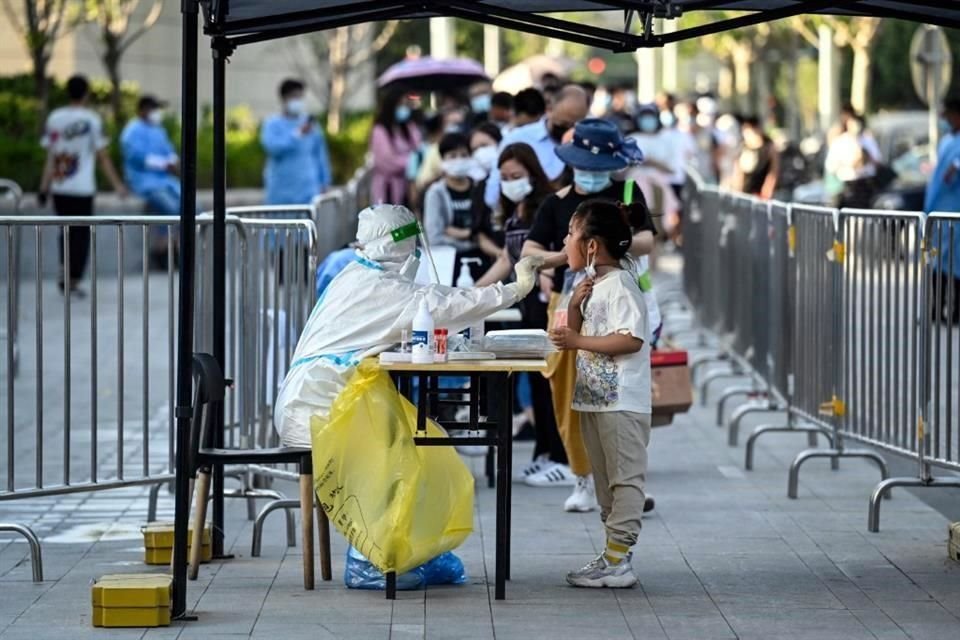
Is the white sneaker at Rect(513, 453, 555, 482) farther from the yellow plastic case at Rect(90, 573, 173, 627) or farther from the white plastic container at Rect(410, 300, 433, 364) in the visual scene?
the yellow plastic case at Rect(90, 573, 173, 627)

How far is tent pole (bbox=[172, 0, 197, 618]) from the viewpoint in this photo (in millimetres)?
7000

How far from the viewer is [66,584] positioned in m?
7.86

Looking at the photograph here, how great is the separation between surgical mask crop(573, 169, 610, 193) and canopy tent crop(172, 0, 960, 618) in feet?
2.77

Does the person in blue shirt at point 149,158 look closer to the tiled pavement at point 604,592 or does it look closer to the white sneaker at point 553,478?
the tiled pavement at point 604,592

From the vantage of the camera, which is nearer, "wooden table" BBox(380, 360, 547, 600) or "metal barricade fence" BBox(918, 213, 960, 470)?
"wooden table" BBox(380, 360, 547, 600)

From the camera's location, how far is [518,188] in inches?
412

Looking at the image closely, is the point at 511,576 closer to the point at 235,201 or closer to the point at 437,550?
the point at 437,550

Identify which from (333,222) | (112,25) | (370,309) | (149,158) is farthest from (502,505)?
(112,25)

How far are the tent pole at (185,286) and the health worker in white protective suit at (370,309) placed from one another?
56 cm

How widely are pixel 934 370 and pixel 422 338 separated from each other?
320cm

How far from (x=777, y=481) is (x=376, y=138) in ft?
38.4

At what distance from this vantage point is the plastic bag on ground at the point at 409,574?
7.62 m

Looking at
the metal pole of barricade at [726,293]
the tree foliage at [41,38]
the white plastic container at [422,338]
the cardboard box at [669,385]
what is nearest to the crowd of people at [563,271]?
the white plastic container at [422,338]

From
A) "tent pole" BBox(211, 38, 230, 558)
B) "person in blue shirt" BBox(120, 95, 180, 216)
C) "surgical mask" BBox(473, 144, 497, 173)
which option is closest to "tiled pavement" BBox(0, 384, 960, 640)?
"tent pole" BBox(211, 38, 230, 558)
